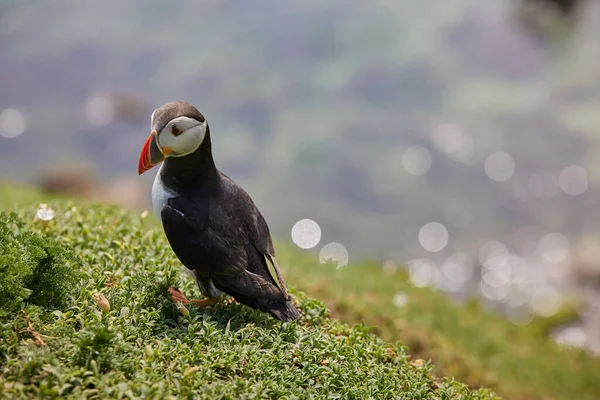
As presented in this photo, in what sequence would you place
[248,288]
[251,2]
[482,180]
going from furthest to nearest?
[251,2] < [482,180] < [248,288]

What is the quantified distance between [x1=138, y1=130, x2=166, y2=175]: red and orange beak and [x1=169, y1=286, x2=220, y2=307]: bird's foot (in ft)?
2.81

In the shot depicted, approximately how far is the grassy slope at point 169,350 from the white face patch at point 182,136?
89 centimetres

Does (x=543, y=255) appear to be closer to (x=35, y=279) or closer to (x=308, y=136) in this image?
(x=308, y=136)

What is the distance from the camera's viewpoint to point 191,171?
4184mm

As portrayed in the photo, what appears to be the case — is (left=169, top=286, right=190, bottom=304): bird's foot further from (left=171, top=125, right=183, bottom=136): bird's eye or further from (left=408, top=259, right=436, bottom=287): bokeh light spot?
(left=408, top=259, right=436, bottom=287): bokeh light spot

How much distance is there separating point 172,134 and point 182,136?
63 millimetres

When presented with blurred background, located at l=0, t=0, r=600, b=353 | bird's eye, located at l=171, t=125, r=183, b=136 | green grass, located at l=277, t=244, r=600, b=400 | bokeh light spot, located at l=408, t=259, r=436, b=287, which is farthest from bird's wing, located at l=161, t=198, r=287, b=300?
bokeh light spot, located at l=408, t=259, r=436, b=287

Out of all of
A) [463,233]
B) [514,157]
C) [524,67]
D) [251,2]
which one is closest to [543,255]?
[463,233]

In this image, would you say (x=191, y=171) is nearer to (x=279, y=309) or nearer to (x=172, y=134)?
(x=172, y=134)

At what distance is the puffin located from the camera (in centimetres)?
400

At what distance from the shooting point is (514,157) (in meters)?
13.8

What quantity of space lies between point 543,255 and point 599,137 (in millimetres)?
4203

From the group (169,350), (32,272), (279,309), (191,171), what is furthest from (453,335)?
(32,272)

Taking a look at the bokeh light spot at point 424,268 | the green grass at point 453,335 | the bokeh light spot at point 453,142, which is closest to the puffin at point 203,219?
the green grass at point 453,335
